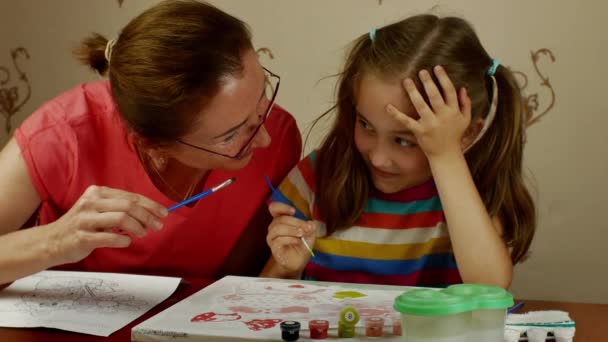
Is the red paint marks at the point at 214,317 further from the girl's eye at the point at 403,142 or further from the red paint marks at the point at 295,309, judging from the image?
the girl's eye at the point at 403,142

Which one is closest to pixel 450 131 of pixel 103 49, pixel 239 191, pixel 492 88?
pixel 492 88

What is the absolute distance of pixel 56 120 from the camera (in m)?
1.42

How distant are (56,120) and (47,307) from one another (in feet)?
1.44

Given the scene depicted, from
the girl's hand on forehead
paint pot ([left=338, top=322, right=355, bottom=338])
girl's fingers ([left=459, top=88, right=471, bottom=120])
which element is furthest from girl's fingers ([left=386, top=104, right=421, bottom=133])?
paint pot ([left=338, top=322, right=355, bottom=338])

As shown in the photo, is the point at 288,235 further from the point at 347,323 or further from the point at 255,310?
the point at 347,323

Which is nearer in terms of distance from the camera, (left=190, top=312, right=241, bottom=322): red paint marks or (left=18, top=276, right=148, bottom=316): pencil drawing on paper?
(left=190, top=312, right=241, bottom=322): red paint marks

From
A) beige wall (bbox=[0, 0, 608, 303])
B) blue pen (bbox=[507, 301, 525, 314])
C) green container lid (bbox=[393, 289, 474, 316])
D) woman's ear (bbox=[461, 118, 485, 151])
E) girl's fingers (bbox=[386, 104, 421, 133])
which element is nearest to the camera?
green container lid (bbox=[393, 289, 474, 316])

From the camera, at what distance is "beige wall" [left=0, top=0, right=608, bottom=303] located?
1816 millimetres

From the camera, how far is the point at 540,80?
1.84 meters

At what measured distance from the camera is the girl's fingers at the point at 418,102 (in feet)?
4.15

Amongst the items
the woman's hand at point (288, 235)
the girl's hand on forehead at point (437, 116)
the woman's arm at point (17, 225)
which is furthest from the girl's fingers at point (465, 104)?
the woman's arm at point (17, 225)

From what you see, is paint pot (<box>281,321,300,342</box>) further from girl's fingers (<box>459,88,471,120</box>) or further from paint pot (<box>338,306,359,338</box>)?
girl's fingers (<box>459,88,471,120</box>)

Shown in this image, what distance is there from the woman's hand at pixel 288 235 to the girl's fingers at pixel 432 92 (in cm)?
30

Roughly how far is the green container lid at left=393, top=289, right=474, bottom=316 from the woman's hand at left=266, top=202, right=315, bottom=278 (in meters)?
0.46
